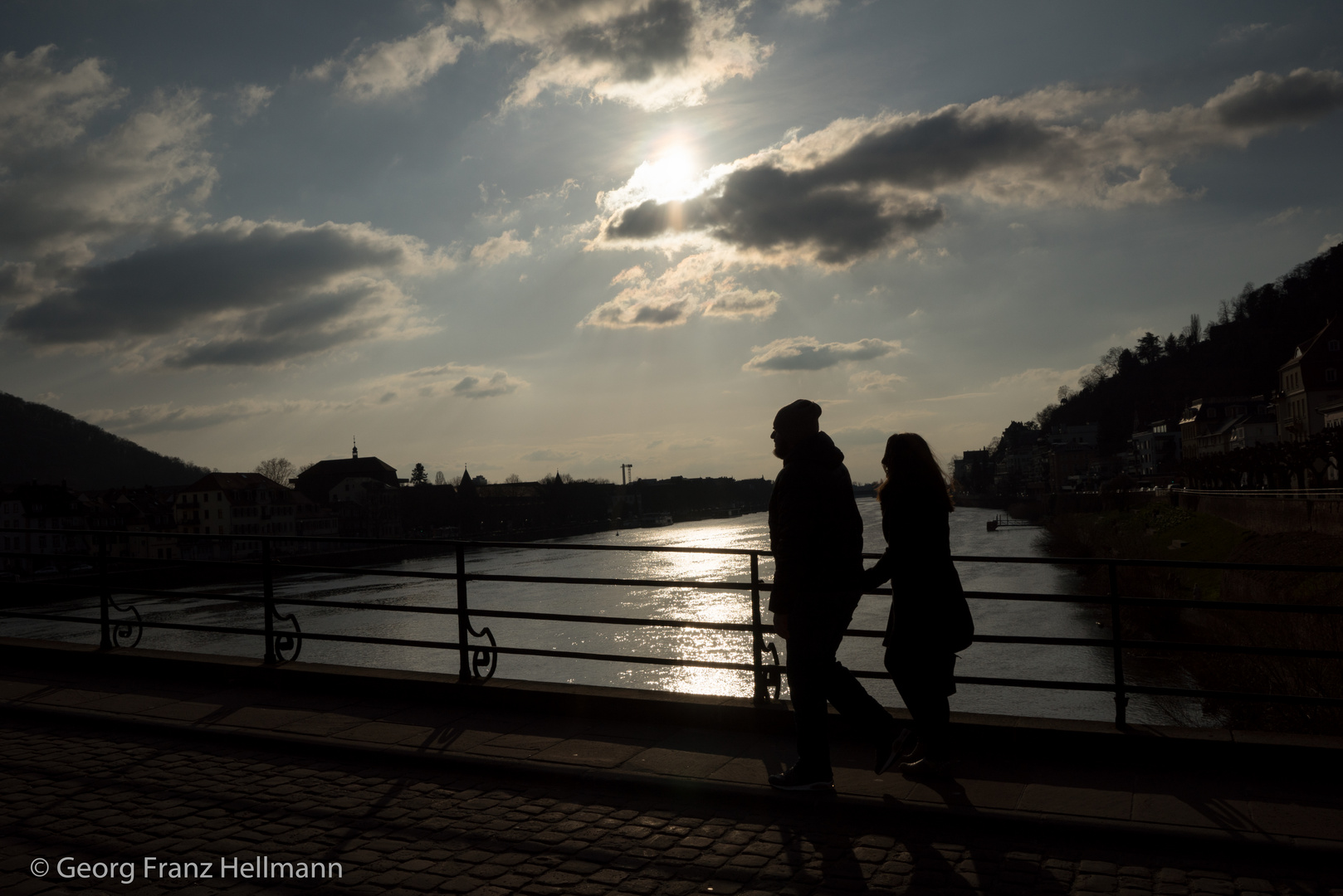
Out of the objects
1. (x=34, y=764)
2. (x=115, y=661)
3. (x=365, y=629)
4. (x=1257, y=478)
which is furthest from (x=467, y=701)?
(x=1257, y=478)

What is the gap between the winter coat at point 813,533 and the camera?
441cm

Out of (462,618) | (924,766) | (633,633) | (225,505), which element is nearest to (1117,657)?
(924,766)

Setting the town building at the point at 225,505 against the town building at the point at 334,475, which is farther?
the town building at the point at 334,475

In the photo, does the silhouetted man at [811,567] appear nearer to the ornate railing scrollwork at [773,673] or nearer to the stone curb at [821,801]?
the stone curb at [821,801]

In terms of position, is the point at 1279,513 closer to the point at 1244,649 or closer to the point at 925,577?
the point at 1244,649

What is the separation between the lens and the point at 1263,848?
12.1 ft

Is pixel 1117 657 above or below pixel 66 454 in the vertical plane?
below

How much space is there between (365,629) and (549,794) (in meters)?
33.0

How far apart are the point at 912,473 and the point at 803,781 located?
5.26ft

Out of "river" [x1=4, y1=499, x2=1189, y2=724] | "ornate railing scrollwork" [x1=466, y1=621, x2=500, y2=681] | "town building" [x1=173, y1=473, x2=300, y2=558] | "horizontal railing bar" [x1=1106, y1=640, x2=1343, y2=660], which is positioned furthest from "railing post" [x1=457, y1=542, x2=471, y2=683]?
"town building" [x1=173, y1=473, x2=300, y2=558]

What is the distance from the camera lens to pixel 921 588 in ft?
15.1

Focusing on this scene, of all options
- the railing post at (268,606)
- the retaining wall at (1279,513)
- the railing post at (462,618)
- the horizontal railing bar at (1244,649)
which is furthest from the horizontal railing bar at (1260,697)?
the retaining wall at (1279,513)

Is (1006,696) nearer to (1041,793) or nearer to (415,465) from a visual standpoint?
(1041,793)

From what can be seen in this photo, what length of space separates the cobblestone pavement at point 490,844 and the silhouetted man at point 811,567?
0.36 meters
